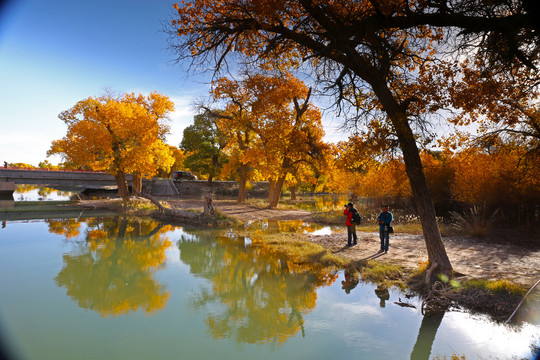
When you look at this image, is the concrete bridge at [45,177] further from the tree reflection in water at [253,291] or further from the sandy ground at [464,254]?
the sandy ground at [464,254]

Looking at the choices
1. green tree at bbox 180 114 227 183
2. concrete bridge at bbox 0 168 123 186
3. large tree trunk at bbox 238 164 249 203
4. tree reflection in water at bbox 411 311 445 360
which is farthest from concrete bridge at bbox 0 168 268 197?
tree reflection in water at bbox 411 311 445 360

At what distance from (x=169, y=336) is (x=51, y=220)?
21.6 meters

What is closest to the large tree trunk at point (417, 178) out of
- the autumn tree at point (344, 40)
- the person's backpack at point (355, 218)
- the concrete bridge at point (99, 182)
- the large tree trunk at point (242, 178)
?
the autumn tree at point (344, 40)

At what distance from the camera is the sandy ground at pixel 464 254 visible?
31.0ft

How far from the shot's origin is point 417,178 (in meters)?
8.75

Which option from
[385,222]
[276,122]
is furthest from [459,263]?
[276,122]

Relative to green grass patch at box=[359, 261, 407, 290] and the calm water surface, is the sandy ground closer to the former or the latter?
green grass patch at box=[359, 261, 407, 290]

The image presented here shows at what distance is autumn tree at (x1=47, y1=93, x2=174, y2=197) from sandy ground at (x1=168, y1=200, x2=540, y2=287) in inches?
740

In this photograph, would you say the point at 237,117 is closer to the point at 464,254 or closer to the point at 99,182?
the point at 464,254

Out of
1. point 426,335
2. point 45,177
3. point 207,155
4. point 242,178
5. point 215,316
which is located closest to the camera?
point 426,335

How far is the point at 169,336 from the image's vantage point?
633 cm

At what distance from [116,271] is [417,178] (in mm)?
10358

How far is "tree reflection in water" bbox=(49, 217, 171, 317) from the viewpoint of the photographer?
8.04 metres

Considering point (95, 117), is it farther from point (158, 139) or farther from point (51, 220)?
point (51, 220)
